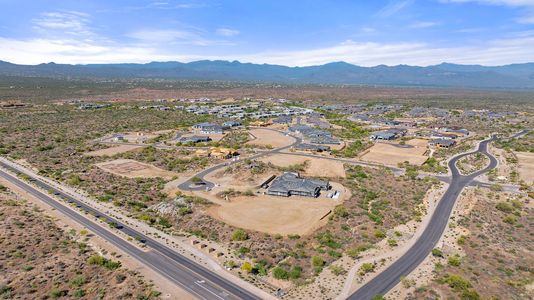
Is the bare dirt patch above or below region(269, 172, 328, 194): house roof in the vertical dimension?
below

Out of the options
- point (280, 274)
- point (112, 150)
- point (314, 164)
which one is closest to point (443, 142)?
point (314, 164)

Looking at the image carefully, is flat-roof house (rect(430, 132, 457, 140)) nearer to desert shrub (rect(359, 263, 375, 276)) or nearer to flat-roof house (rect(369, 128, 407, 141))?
flat-roof house (rect(369, 128, 407, 141))

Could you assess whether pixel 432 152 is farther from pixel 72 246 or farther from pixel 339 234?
pixel 72 246

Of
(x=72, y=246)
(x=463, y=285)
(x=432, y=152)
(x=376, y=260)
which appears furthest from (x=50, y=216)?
(x=432, y=152)

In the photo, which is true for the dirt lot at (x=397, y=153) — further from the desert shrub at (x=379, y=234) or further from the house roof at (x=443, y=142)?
the desert shrub at (x=379, y=234)

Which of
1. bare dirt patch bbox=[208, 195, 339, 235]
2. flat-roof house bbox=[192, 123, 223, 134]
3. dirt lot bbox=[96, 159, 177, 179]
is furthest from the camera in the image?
flat-roof house bbox=[192, 123, 223, 134]

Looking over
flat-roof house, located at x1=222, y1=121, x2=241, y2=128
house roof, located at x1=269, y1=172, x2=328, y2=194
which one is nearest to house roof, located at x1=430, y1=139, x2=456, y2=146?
house roof, located at x1=269, y1=172, x2=328, y2=194
